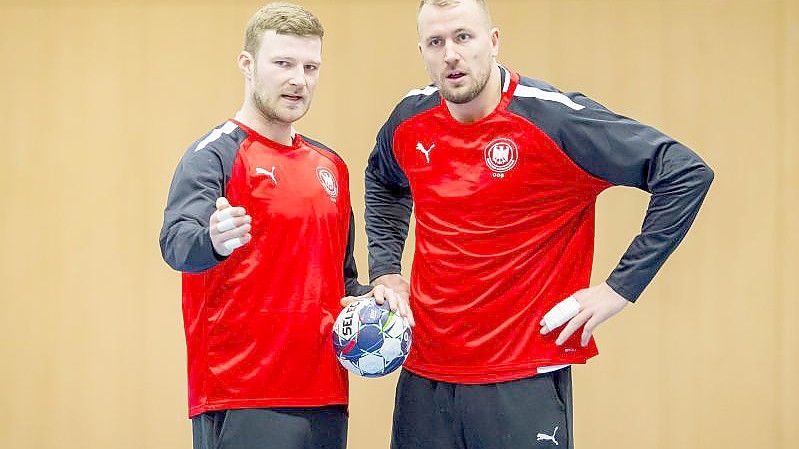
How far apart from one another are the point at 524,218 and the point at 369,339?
68 cm

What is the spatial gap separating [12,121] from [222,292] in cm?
325

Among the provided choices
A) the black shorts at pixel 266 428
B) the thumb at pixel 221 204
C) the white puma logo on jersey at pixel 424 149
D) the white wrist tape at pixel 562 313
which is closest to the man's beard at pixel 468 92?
the white puma logo on jersey at pixel 424 149

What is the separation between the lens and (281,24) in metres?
3.06

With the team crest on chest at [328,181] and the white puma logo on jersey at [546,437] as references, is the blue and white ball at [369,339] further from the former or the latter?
the white puma logo on jersey at [546,437]

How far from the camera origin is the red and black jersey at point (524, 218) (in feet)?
10.0

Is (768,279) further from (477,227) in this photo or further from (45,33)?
(45,33)

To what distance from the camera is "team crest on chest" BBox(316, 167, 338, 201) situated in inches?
122

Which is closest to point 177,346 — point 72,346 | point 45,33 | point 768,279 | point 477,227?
point 72,346

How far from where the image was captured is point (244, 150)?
299cm

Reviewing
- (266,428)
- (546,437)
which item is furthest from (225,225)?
(546,437)

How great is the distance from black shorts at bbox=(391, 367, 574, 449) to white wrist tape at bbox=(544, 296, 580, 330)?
0.61 feet

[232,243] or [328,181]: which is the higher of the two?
[328,181]

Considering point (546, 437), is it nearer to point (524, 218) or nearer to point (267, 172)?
point (524, 218)

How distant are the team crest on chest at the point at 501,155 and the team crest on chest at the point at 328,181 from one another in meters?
0.51
